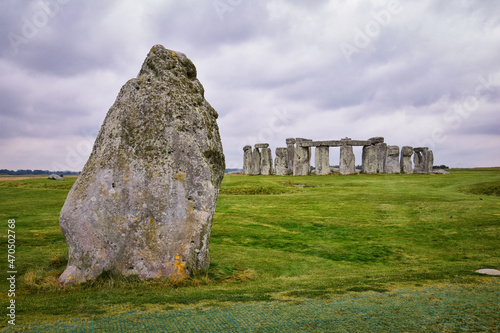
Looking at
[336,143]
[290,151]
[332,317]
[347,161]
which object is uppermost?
[336,143]

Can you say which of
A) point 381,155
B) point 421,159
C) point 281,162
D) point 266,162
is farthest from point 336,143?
point 421,159

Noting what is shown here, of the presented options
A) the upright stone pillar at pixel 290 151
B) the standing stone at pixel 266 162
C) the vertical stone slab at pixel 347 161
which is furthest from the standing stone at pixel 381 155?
the standing stone at pixel 266 162

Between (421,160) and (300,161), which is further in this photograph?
(421,160)

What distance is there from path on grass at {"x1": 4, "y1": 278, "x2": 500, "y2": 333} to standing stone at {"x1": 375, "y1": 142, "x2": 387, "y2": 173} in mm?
37234

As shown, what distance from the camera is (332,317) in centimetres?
493

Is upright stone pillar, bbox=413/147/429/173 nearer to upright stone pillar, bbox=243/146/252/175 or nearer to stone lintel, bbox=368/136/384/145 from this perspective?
stone lintel, bbox=368/136/384/145

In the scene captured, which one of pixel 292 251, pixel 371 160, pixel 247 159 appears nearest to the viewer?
pixel 292 251

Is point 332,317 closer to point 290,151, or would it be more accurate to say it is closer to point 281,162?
point 281,162

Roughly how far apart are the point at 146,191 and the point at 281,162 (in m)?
37.3

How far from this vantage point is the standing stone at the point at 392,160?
4159 centimetres

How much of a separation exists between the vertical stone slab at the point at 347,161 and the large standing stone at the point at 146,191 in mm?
34357

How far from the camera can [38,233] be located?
494 inches

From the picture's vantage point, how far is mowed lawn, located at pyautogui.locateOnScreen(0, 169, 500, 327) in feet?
20.3

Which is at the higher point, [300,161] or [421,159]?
[421,159]
